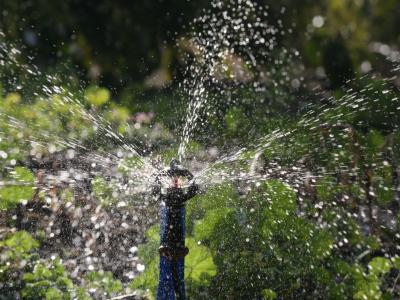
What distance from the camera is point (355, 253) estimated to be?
10.2ft

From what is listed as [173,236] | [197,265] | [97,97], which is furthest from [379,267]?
[97,97]

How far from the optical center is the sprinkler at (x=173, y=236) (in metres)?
1.63

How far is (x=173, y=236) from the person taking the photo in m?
1.65

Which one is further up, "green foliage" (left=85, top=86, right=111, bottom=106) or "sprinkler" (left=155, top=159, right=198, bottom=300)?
"green foliage" (left=85, top=86, right=111, bottom=106)

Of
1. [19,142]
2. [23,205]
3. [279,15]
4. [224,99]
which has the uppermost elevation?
[279,15]

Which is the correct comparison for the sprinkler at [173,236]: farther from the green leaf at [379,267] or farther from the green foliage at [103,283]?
the green leaf at [379,267]

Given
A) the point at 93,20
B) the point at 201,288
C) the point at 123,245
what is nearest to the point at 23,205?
the point at 123,245

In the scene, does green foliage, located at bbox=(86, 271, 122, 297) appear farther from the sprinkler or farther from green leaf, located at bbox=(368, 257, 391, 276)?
green leaf, located at bbox=(368, 257, 391, 276)

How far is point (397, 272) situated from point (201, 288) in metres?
1.57

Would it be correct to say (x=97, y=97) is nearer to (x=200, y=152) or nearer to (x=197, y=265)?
(x=200, y=152)

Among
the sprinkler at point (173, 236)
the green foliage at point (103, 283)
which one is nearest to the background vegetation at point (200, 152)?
the green foliage at point (103, 283)

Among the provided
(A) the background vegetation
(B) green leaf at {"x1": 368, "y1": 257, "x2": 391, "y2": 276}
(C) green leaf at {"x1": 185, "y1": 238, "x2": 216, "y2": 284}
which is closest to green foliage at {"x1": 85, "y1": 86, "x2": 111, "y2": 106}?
(A) the background vegetation

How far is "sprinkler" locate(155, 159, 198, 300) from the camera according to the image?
163 centimetres

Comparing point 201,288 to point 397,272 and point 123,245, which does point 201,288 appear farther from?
point 397,272
